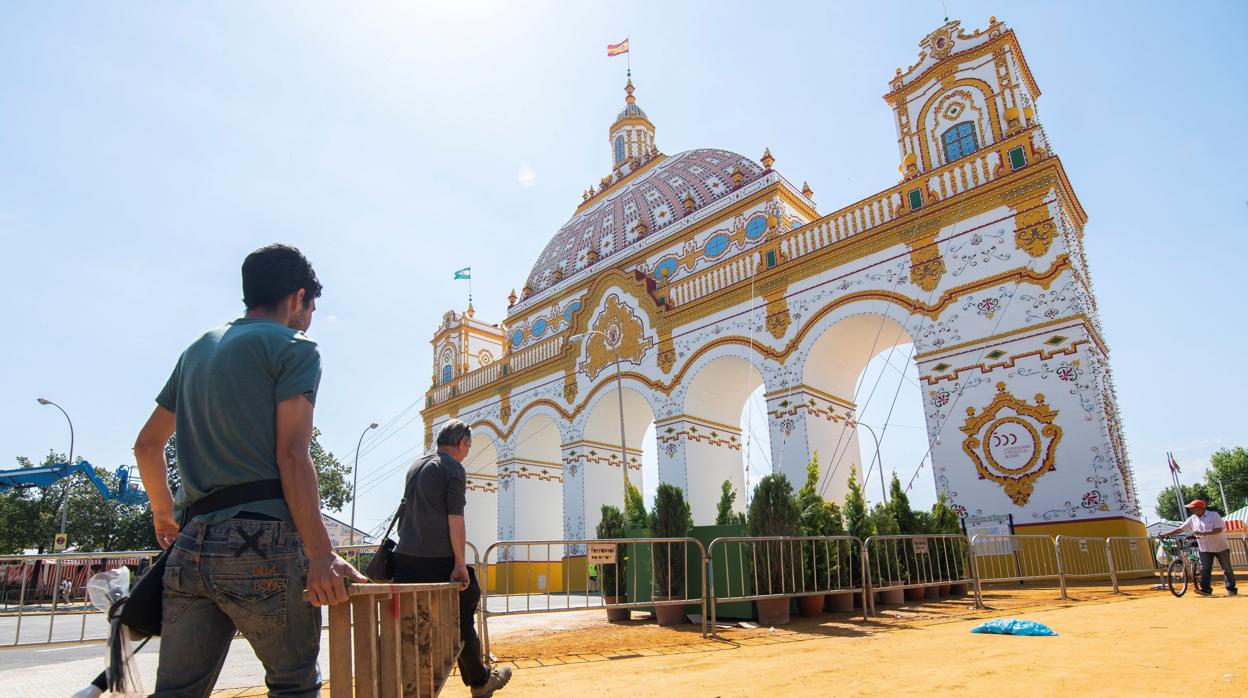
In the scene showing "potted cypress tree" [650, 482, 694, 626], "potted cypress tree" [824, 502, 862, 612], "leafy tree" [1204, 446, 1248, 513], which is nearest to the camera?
"potted cypress tree" [650, 482, 694, 626]

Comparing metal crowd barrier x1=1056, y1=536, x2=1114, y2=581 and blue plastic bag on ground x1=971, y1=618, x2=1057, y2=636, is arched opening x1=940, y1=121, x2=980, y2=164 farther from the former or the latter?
blue plastic bag on ground x1=971, y1=618, x2=1057, y2=636

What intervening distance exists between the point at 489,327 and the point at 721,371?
48.3 feet

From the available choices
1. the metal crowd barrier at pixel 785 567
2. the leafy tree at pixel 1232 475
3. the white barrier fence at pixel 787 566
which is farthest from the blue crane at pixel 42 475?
the leafy tree at pixel 1232 475

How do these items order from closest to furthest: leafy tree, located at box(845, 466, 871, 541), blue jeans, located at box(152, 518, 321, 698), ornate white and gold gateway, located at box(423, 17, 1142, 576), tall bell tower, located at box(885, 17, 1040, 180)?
blue jeans, located at box(152, 518, 321, 698)
leafy tree, located at box(845, 466, 871, 541)
ornate white and gold gateway, located at box(423, 17, 1142, 576)
tall bell tower, located at box(885, 17, 1040, 180)

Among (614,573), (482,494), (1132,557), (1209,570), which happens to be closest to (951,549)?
(1209,570)

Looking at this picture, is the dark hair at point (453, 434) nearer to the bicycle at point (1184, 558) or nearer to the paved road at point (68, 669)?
the paved road at point (68, 669)

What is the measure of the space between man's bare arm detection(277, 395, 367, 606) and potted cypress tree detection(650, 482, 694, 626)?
6.46 metres

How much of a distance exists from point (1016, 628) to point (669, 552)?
367 cm

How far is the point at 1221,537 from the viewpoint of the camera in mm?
9047

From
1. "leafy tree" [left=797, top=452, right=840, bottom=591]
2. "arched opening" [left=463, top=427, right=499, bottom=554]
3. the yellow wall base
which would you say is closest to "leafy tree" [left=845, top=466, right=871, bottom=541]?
"leafy tree" [left=797, top=452, right=840, bottom=591]

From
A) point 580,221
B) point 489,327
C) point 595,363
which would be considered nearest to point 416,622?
point 595,363

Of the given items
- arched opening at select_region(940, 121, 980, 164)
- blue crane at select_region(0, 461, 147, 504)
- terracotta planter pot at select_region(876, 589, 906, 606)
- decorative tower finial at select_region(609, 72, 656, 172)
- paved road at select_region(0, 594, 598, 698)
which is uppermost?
decorative tower finial at select_region(609, 72, 656, 172)

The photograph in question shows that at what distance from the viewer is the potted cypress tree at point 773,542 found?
8.30 metres

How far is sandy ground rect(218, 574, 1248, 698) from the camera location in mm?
3574
